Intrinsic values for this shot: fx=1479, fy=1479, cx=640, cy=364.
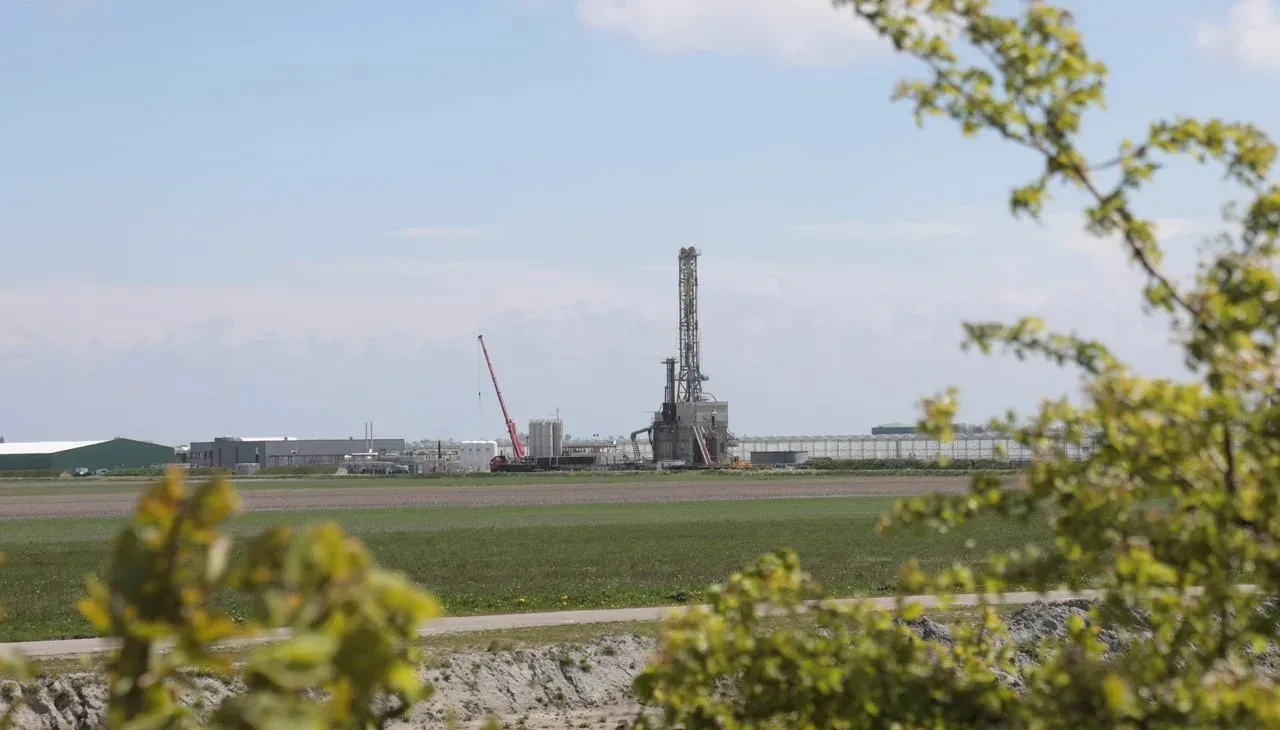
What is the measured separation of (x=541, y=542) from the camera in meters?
42.5

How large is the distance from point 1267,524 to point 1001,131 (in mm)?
1481

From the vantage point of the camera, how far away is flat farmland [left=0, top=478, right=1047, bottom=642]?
27.4m

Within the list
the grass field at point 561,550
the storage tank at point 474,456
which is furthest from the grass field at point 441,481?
the grass field at point 561,550

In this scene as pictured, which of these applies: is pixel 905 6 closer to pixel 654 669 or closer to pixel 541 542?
pixel 654 669

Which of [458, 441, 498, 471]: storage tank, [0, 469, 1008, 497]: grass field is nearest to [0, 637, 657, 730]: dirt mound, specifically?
[0, 469, 1008, 497]: grass field

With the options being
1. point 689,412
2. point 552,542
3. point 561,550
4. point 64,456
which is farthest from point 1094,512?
point 64,456

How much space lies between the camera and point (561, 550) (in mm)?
39188

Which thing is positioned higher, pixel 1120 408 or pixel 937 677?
pixel 1120 408

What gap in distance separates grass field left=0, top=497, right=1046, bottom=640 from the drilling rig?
8361cm

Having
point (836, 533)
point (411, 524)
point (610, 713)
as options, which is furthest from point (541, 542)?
point (610, 713)

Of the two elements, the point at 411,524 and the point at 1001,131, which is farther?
the point at 411,524

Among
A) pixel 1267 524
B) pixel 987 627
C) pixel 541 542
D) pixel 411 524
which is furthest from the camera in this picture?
pixel 411 524

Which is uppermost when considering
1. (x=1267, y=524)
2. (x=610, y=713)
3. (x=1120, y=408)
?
(x=1120, y=408)

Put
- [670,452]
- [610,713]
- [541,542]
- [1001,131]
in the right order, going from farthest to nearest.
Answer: [670,452]
[541,542]
[610,713]
[1001,131]
